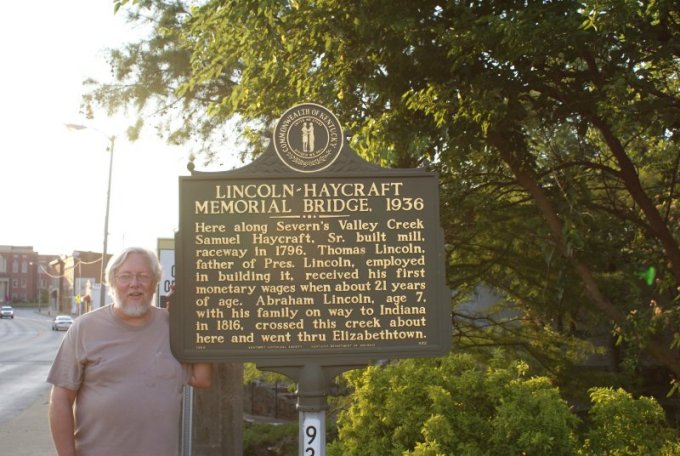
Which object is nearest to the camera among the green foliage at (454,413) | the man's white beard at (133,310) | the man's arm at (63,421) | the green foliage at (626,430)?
the man's arm at (63,421)

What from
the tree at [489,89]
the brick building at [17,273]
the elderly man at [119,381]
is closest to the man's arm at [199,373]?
the elderly man at [119,381]

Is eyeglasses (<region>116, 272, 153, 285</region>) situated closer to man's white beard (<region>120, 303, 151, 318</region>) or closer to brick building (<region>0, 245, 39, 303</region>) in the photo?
man's white beard (<region>120, 303, 151, 318</region>)

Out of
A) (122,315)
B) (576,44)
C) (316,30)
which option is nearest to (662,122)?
A: (576,44)

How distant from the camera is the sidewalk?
9789mm

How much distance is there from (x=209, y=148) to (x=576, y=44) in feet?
36.9

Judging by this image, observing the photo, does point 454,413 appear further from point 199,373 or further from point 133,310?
point 133,310

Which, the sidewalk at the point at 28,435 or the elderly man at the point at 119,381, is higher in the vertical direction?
the elderly man at the point at 119,381

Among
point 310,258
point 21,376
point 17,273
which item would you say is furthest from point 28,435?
point 17,273

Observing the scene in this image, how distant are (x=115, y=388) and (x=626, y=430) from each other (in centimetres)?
335

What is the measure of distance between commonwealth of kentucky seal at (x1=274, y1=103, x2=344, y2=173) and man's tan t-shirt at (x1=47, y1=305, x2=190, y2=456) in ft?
4.43

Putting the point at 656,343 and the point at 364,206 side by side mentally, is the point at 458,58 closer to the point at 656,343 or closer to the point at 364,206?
the point at 364,206

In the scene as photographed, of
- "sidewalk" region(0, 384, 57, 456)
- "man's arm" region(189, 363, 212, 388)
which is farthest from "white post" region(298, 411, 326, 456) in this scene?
"sidewalk" region(0, 384, 57, 456)

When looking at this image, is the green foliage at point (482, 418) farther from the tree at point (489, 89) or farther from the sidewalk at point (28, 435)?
the sidewalk at point (28, 435)

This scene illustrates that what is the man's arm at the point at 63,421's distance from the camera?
3600 millimetres
